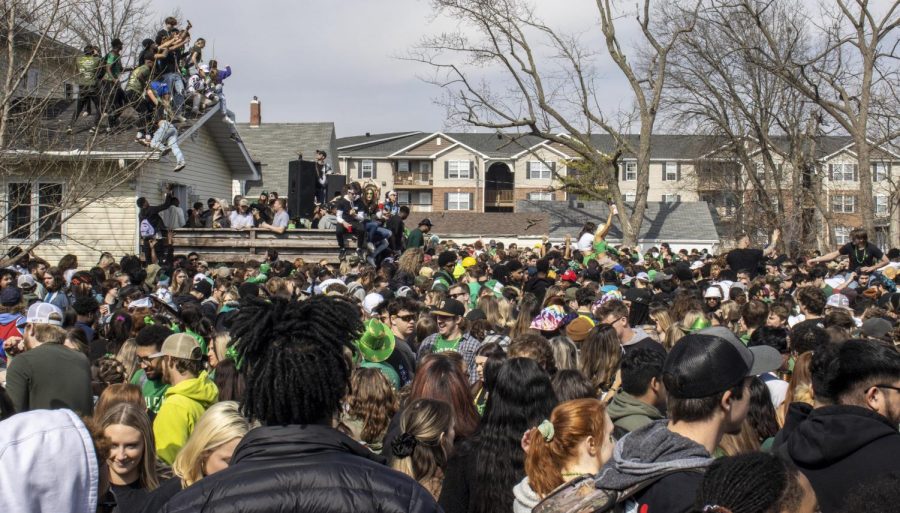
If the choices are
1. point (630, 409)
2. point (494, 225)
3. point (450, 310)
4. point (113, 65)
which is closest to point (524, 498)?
point (630, 409)

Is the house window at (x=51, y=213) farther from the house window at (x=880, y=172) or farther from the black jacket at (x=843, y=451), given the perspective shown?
the house window at (x=880, y=172)

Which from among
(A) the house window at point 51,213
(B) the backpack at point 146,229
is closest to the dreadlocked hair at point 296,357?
(A) the house window at point 51,213

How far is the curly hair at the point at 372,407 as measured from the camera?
5914 mm

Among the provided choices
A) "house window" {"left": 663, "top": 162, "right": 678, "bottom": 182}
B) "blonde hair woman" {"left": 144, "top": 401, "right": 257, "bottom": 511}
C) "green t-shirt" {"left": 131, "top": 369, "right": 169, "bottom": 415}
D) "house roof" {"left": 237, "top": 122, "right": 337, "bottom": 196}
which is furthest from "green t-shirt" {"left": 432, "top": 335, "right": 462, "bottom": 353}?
"house window" {"left": 663, "top": 162, "right": 678, "bottom": 182}

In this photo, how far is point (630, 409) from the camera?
205 inches

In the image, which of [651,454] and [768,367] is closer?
[651,454]

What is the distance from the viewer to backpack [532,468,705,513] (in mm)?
3242

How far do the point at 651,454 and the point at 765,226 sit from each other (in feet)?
154

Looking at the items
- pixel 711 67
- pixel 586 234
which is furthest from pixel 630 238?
pixel 586 234

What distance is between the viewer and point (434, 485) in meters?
4.93

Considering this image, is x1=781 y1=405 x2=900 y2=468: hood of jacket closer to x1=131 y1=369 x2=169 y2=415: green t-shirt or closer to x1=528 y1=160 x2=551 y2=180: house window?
x1=131 y1=369 x2=169 y2=415: green t-shirt

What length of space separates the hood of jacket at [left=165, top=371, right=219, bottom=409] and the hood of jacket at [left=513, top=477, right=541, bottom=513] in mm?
2494

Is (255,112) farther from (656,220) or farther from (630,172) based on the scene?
(630,172)

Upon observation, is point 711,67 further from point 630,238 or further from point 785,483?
point 785,483
